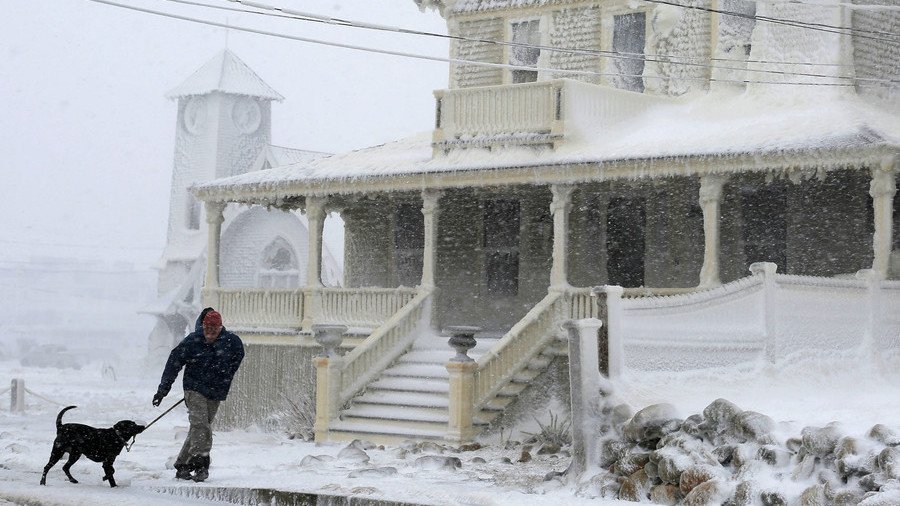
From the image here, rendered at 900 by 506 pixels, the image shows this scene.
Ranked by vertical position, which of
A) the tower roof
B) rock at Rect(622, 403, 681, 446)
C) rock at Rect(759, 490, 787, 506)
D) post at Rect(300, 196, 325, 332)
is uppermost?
the tower roof

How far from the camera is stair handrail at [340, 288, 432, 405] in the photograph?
2064 cm

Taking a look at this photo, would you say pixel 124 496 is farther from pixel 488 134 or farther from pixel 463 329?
pixel 488 134

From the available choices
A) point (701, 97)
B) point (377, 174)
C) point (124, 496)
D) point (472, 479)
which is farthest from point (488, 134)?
point (124, 496)

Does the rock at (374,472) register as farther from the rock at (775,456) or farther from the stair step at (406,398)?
the stair step at (406,398)

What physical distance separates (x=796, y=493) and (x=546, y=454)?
257 inches

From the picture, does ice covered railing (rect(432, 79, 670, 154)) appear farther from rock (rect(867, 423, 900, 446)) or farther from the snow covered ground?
rock (rect(867, 423, 900, 446))

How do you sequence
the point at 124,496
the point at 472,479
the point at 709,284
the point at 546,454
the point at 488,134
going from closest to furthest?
the point at 124,496, the point at 472,479, the point at 546,454, the point at 709,284, the point at 488,134

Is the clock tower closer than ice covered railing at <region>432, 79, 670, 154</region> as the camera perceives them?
No

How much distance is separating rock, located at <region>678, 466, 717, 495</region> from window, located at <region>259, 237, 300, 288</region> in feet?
118

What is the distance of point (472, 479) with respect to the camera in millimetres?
14500

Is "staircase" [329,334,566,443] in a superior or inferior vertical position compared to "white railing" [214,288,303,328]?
inferior

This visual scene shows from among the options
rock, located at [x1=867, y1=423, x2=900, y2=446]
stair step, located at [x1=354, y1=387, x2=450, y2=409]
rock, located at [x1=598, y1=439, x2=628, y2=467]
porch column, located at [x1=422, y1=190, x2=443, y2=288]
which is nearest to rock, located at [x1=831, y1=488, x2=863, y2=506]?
rock, located at [x1=867, y1=423, x2=900, y2=446]

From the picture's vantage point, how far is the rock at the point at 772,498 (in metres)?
10.9

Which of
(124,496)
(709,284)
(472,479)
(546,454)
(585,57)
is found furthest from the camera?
(585,57)
